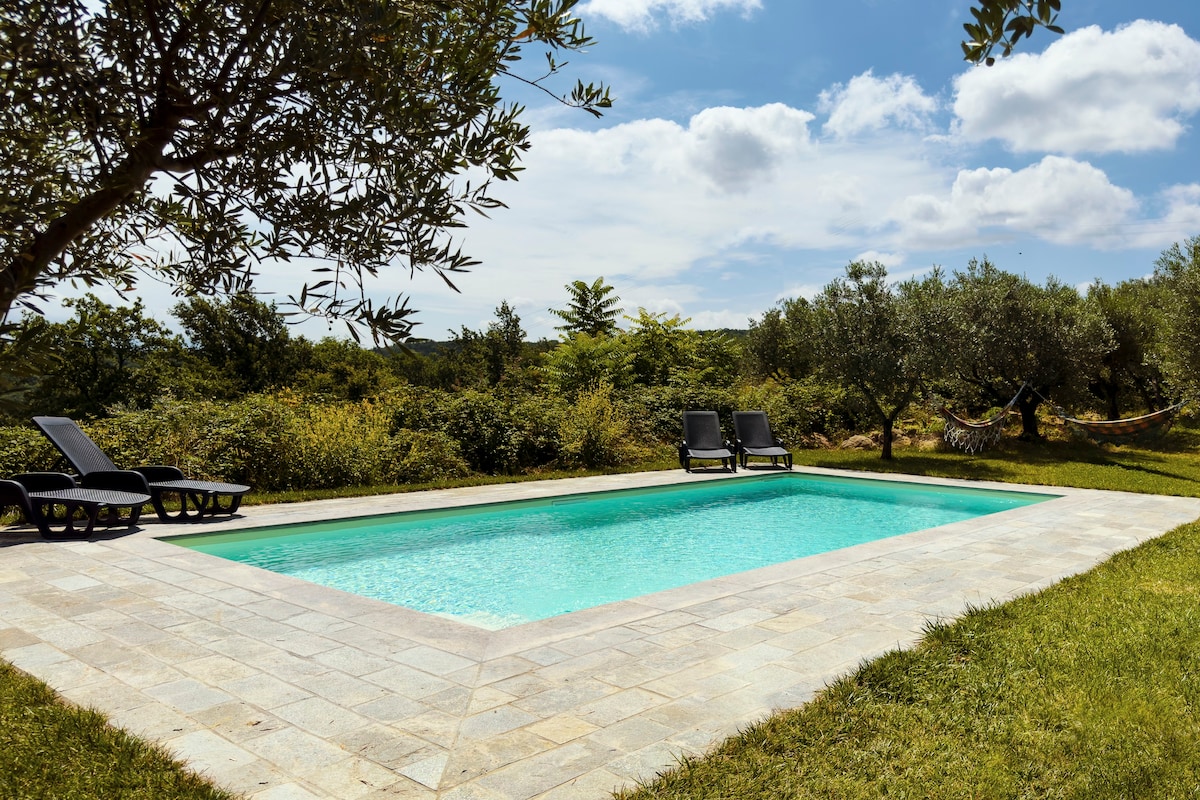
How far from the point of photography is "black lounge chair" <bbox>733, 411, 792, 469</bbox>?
53.3 feet

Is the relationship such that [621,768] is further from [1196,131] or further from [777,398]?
[777,398]

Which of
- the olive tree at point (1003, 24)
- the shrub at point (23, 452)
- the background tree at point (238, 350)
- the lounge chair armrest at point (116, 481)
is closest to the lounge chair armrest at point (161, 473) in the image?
the lounge chair armrest at point (116, 481)

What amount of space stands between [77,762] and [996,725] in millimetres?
4113

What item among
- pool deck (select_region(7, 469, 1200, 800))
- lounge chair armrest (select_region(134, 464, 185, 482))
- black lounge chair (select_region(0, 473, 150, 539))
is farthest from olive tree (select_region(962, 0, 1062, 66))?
lounge chair armrest (select_region(134, 464, 185, 482))

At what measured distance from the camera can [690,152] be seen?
11.6m

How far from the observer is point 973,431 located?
16.7 m

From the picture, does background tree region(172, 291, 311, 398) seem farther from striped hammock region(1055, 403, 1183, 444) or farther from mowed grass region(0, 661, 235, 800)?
mowed grass region(0, 661, 235, 800)

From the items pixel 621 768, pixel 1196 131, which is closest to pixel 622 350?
pixel 1196 131

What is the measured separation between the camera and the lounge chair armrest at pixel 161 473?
9.36 metres

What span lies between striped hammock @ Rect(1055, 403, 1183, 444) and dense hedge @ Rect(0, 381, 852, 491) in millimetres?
5827

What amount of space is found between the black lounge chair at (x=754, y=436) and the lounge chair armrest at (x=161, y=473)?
1071 cm

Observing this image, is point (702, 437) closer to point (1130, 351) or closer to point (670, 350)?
point (670, 350)

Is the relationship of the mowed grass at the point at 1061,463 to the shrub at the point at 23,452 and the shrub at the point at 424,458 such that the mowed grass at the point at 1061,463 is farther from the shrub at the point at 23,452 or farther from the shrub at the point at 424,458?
the shrub at the point at 23,452

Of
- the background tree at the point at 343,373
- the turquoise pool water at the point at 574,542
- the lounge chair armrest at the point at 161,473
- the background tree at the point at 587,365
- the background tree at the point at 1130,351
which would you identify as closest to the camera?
the turquoise pool water at the point at 574,542
